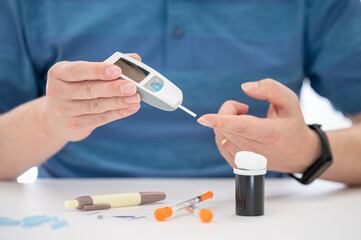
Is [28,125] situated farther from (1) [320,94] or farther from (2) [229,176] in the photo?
(1) [320,94]

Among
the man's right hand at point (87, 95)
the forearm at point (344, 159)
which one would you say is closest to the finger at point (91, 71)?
the man's right hand at point (87, 95)

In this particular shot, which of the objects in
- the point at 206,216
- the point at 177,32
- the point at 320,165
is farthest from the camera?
the point at 177,32

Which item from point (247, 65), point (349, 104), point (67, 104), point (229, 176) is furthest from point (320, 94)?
point (67, 104)

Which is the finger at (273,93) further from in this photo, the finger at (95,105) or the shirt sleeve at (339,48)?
the shirt sleeve at (339,48)

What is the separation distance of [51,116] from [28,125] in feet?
0.47

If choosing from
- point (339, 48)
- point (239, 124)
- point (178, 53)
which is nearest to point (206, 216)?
point (239, 124)

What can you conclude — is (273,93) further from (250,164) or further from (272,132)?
(250,164)

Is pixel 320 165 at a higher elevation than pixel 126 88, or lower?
lower

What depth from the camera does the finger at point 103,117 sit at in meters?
0.91

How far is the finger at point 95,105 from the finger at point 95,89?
2 centimetres

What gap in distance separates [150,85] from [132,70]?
0.05 m

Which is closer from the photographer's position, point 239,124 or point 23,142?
point 239,124

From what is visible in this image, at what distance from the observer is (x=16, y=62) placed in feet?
4.28

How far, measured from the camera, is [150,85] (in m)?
0.88
